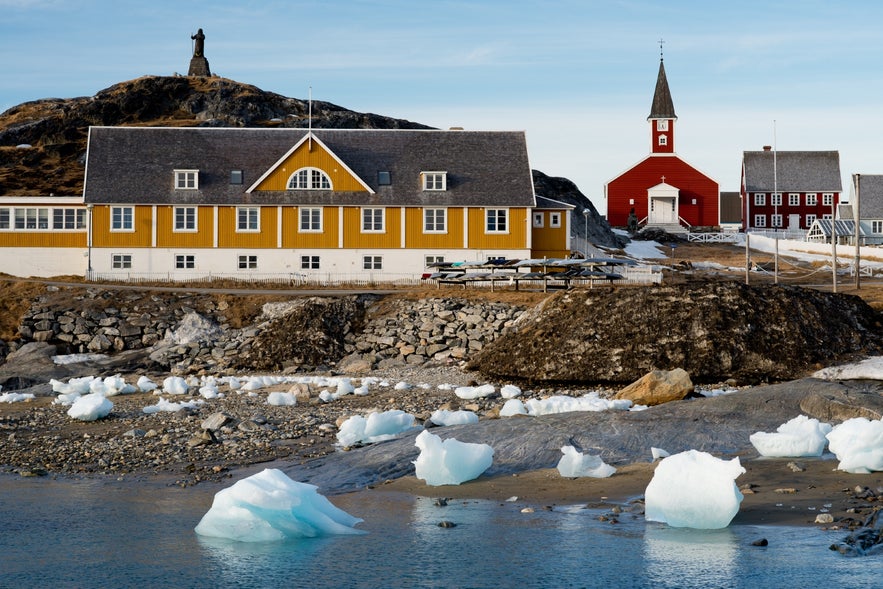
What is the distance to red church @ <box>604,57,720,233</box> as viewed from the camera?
8081 centimetres

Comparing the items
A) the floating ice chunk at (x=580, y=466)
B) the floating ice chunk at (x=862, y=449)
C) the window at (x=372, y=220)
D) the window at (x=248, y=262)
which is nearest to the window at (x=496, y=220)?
the window at (x=372, y=220)

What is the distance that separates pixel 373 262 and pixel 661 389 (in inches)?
1073

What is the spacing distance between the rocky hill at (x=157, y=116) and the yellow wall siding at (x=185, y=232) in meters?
34.4

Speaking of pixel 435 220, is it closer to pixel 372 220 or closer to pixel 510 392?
pixel 372 220

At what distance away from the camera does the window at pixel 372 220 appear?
46438 millimetres

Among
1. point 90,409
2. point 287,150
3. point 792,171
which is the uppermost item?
point 792,171

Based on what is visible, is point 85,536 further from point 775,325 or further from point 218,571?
point 775,325

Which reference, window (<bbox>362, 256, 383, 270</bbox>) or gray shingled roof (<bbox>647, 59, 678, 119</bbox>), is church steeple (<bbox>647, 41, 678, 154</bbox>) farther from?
window (<bbox>362, 256, 383, 270</bbox>)

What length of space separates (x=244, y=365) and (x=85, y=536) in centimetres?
1897

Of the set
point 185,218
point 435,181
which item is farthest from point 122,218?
point 435,181

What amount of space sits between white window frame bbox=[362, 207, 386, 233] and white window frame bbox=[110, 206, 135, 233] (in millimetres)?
10558

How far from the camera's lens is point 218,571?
421 inches

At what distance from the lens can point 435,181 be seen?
1855 inches

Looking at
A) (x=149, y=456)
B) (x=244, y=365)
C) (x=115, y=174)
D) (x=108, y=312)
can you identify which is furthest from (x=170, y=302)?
(x=149, y=456)
